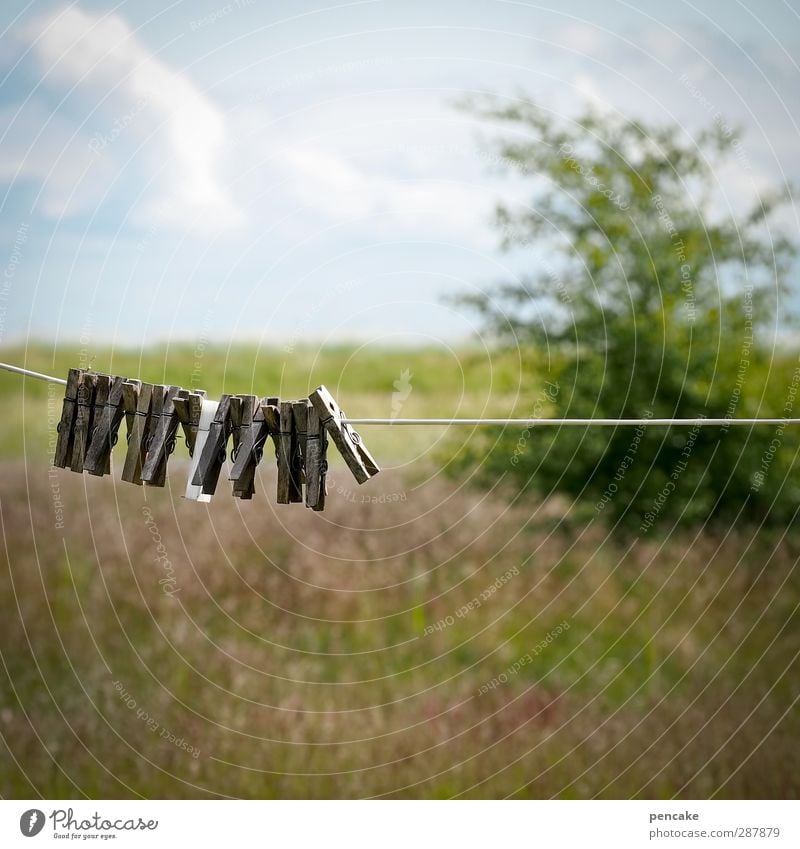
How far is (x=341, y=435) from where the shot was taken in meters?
1.92

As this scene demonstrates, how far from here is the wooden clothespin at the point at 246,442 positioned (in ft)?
6.46

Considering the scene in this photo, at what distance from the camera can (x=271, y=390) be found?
5941 mm

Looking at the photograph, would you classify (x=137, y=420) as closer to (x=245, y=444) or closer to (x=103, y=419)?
(x=103, y=419)

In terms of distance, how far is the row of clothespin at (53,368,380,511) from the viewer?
6.39 ft

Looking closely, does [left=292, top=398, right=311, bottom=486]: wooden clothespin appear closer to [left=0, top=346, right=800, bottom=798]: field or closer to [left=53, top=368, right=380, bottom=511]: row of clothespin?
[left=53, top=368, right=380, bottom=511]: row of clothespin

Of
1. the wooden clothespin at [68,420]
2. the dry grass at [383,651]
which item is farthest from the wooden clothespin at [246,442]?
the dry grass at [383,651]

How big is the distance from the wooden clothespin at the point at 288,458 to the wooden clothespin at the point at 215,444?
12 cm

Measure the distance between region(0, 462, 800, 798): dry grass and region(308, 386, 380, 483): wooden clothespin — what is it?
7.84 feet

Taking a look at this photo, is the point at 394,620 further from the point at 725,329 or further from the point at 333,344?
the point at 725,329

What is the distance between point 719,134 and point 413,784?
3180 millimetres
